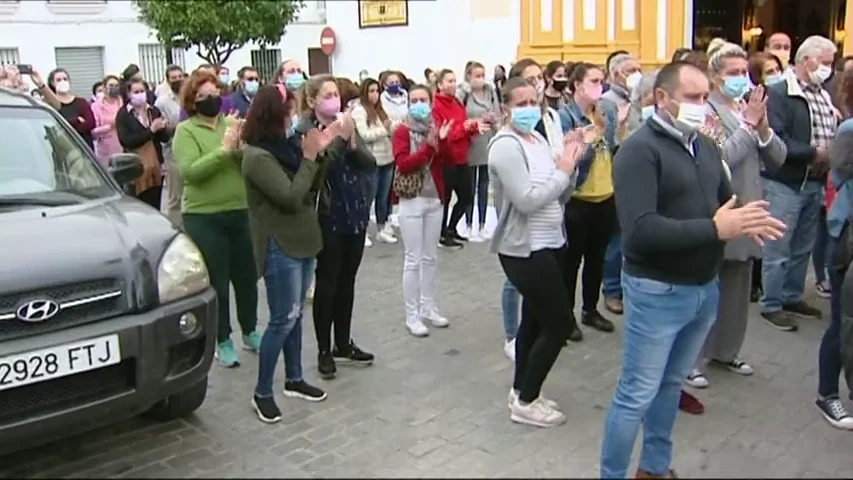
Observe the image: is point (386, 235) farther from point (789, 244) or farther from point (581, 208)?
point (789, 244)

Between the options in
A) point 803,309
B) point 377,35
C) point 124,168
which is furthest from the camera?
point 377,35

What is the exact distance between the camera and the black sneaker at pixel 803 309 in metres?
6.64

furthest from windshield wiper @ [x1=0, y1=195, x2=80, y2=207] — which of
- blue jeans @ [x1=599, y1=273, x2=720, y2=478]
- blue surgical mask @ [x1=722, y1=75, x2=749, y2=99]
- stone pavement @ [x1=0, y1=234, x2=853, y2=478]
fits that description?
blue surgical mask @ [x1=722, y1=75, x2=749, y2=99]

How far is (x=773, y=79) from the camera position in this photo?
21.5ft

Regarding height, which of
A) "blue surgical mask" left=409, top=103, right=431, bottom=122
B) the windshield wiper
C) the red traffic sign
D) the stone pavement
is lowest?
the stone pavement

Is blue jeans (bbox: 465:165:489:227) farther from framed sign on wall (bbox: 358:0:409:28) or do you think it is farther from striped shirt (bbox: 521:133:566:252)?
striped shirt (bbox: 521:133:566:252)

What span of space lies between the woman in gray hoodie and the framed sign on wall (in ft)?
8.68

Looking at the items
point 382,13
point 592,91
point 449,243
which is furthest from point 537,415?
point 449,243

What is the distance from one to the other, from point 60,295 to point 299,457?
4.40ft

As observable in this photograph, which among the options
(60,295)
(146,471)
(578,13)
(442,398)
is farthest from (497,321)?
(578,13)

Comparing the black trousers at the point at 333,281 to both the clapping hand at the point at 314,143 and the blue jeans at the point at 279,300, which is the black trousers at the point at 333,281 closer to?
the blue jeans at the point at 279,300

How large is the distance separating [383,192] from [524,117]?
16.8 feet

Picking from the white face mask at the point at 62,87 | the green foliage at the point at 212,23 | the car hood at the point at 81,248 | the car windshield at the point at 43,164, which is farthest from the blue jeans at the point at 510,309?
the green foliage at the point at 212,23

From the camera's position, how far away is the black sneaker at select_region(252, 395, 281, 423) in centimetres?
488
